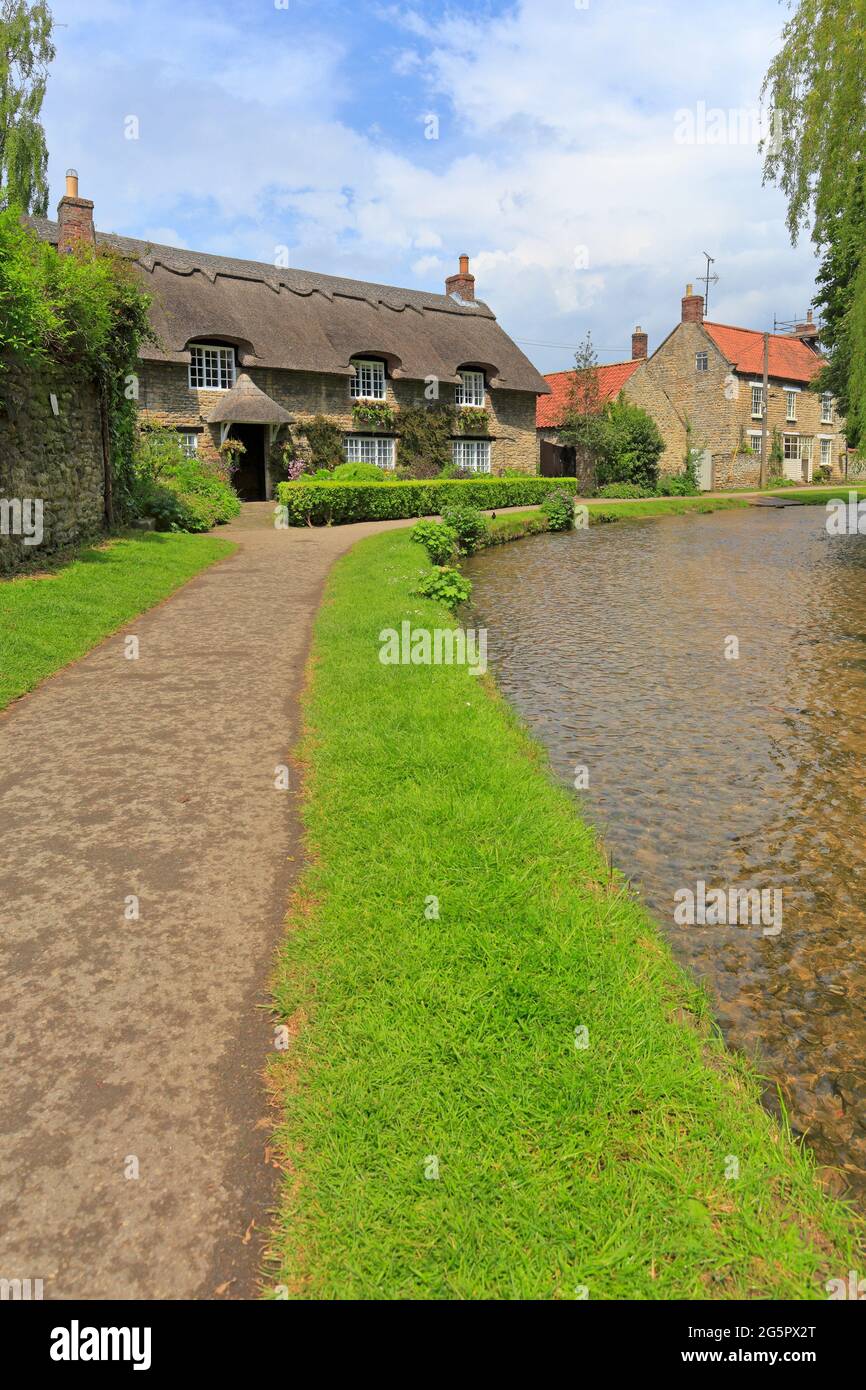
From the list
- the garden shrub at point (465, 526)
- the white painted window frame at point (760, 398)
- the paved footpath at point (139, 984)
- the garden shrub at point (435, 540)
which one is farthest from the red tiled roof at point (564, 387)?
the paved footpath at point (139, 984)

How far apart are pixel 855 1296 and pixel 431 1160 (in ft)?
3.91

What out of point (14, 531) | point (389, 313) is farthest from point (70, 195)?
point (14, 531)

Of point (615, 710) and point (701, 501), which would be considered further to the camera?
point (701, 501)

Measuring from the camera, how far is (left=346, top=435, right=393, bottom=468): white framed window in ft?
105

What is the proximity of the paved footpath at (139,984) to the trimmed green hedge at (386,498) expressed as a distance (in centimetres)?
1732

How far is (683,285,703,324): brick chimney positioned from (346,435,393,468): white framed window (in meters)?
21.8

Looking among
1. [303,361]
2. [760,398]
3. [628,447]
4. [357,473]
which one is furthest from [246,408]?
[760,398]

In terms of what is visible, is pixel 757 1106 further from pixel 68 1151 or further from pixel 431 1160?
pixel 68 1151

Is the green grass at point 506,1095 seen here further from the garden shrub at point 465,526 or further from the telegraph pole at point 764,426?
the telegraph pole at point 764,426

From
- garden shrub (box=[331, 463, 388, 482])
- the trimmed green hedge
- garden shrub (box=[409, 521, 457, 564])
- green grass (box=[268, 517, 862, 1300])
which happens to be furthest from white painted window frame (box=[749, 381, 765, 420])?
green grass (box=[268, 517, 862, 1300])

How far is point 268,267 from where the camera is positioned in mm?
34188

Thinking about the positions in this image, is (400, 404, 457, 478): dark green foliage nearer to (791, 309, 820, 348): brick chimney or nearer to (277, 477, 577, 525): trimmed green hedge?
(277, 477, 577, 525): trimmed green hedge
